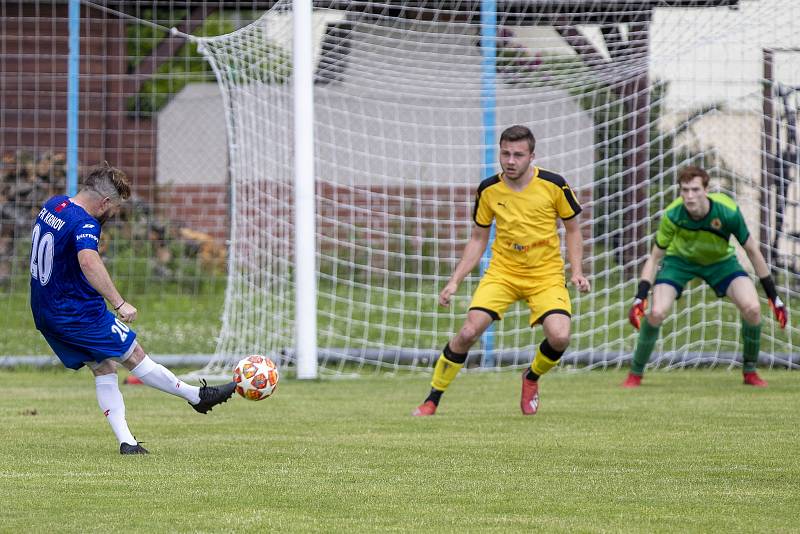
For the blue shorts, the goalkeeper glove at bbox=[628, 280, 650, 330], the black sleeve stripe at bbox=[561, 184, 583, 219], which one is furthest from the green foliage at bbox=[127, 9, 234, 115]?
the blue shorts

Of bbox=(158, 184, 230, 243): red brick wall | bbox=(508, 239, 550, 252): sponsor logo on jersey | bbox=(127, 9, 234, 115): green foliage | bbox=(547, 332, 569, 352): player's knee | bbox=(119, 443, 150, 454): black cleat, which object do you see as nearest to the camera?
bbox=(119, 443, 150, 454): black cleat

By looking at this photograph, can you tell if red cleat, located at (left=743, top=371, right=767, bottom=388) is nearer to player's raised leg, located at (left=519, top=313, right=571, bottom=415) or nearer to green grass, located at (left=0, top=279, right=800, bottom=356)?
green grass, located at (left=0, top=279, right=800, bottom=356)

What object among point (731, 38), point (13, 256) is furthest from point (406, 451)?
point (13, 256)

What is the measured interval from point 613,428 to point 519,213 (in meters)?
1.63

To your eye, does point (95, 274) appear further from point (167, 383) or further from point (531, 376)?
point (531, 376)

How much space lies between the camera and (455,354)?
29.5 ft

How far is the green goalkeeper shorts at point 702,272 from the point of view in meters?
10.9

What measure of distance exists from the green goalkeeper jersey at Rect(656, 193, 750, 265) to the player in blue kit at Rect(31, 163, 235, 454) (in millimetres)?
5049

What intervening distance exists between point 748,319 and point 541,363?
280cm

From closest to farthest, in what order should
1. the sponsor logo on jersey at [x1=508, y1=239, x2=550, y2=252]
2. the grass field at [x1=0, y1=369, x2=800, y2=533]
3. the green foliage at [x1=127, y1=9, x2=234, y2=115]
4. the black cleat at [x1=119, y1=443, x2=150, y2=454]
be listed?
the grass field at [x1=0, y1=369, x2=800, y2=533], the black cleat at [x1=119, y1=443, x2=150, y2=454], the sponsor logo on jersey at [x1=508, y1=239, x2=550, y2=252], the green foliage at [x1=127, y1=9, x2=234, y2=115]

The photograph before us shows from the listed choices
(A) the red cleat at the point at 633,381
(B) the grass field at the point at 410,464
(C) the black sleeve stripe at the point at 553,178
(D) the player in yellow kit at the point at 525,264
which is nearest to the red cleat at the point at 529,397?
(D) the player in yellow kit at the point at 525,264

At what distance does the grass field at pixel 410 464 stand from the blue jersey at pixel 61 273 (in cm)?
72

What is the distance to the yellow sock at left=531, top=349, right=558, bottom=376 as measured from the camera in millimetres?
8961

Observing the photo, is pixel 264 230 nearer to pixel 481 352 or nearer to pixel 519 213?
pixel 481 352
